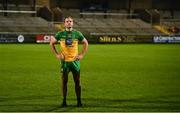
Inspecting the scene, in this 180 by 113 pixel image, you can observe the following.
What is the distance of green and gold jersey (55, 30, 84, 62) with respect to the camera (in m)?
13.0

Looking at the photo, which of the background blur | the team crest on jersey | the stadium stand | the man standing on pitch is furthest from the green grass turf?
the stadium stand

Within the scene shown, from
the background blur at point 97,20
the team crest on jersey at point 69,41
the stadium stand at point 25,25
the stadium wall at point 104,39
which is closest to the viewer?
the team crest on jersey at point 69,41

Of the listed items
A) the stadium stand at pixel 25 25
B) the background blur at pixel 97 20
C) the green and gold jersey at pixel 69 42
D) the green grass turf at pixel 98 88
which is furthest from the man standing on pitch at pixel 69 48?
the stadium stand at pixel 25 25

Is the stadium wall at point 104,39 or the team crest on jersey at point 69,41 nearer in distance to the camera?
the team crest on jersey at point 69,41

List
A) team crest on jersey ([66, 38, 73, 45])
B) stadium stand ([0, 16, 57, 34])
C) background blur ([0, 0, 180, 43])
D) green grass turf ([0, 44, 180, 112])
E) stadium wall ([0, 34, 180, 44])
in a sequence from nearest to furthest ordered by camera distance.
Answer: team crest on jersey ([66, 38, 73, 45]) < green grass turf ([0, 44, 180, 112]) < stadium wall ([0, 34, 180, 44]) < stadium stand ([0, 16, 57, 34]) < background blur ([0, 0, 180, 43])

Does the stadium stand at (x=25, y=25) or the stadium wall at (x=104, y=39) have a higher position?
the stadium stand at (x=25, y=25)

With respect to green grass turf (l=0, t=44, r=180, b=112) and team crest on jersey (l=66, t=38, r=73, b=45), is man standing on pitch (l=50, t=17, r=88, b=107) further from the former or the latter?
green grass turf (l=0, t=44, r=180, b=112)

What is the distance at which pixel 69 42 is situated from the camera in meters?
13.0

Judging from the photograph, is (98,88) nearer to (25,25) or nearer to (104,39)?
(104,39)

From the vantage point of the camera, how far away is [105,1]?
69.0m

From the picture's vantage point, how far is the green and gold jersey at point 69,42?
42.7 feet

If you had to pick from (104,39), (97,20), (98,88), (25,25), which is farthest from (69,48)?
(97,20)

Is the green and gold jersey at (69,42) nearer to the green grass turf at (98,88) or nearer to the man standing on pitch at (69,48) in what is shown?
A: the man standing on pitch at (69,48)

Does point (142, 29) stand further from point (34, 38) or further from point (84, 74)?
point (84, 74)
